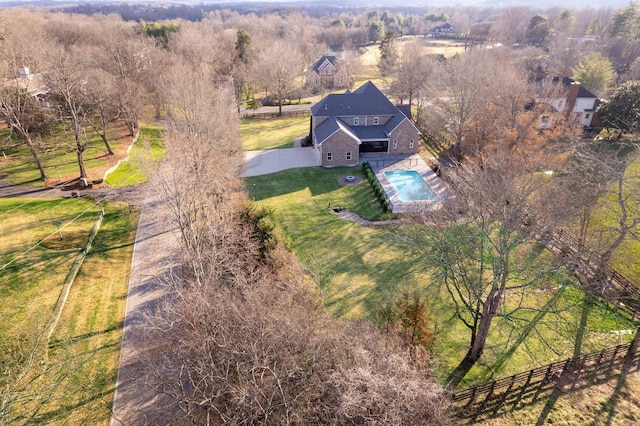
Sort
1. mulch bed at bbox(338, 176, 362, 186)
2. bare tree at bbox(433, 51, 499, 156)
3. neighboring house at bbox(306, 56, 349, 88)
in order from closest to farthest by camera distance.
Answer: mulch bed at bbox(338, 176, 362, 186) < bare tree at bbox(433, 51, 499, 156) < neighboring house at bbox(306, 56, 349, 88)

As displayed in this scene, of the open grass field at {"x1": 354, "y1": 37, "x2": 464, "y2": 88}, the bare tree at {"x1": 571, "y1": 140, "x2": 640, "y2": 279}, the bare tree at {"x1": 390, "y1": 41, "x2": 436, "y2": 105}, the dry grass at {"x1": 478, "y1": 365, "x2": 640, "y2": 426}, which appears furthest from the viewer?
the open grass field at {"x1": 354, "y1": 37, "x2": 464, "y2": 88}

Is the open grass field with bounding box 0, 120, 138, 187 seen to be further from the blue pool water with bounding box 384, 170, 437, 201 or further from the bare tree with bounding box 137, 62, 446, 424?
the blue pool water with bounding box 384, 170, 437, 201

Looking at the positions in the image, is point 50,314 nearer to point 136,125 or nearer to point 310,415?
point 310,415

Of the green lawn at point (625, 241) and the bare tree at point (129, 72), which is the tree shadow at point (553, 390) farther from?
the bare tree at point (129, 72)

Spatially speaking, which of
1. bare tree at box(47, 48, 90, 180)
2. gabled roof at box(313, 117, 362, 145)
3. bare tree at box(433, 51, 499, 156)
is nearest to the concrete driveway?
gabled roof at box(313, 117, 362, 145)

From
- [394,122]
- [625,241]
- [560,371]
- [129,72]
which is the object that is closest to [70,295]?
[560,371]

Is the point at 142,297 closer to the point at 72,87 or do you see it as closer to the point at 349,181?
the point at 349,181
